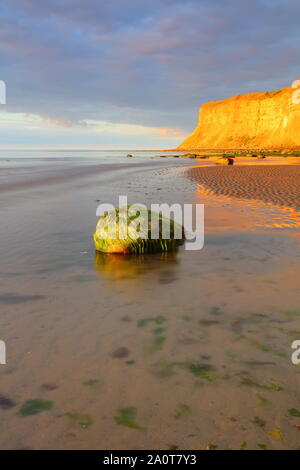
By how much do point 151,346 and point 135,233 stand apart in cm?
262

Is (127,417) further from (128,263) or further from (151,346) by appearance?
(128,263)

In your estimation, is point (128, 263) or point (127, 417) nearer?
point (127, 417)

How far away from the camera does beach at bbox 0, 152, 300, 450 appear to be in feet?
6.07

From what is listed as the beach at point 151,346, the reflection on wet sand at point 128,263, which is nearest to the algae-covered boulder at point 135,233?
the reflection on wet sand at point 128,263

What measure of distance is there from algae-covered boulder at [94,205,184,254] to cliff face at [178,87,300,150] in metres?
99.2

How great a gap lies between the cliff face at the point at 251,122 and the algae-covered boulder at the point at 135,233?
99249 millimetres

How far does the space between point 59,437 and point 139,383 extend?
58 centimetres

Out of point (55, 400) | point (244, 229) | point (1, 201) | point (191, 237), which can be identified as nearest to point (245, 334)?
point (55, 400)

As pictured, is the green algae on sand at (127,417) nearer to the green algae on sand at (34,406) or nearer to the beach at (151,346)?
the beach at (151,346)

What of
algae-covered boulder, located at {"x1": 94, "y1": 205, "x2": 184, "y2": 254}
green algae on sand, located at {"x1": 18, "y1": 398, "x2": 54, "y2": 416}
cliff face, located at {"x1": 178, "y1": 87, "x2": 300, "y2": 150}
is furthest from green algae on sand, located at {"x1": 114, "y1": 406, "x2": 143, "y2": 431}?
cliff face, located at {"x1": 178, "y1": 87, "x2": 300, "y2": 150}

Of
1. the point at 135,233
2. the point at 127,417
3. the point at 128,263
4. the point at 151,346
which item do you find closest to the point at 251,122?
the point at 135,233

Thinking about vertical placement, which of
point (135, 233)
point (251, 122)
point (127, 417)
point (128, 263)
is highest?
point (251, 122)

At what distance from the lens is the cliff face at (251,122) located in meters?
100

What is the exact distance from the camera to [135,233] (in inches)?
201
